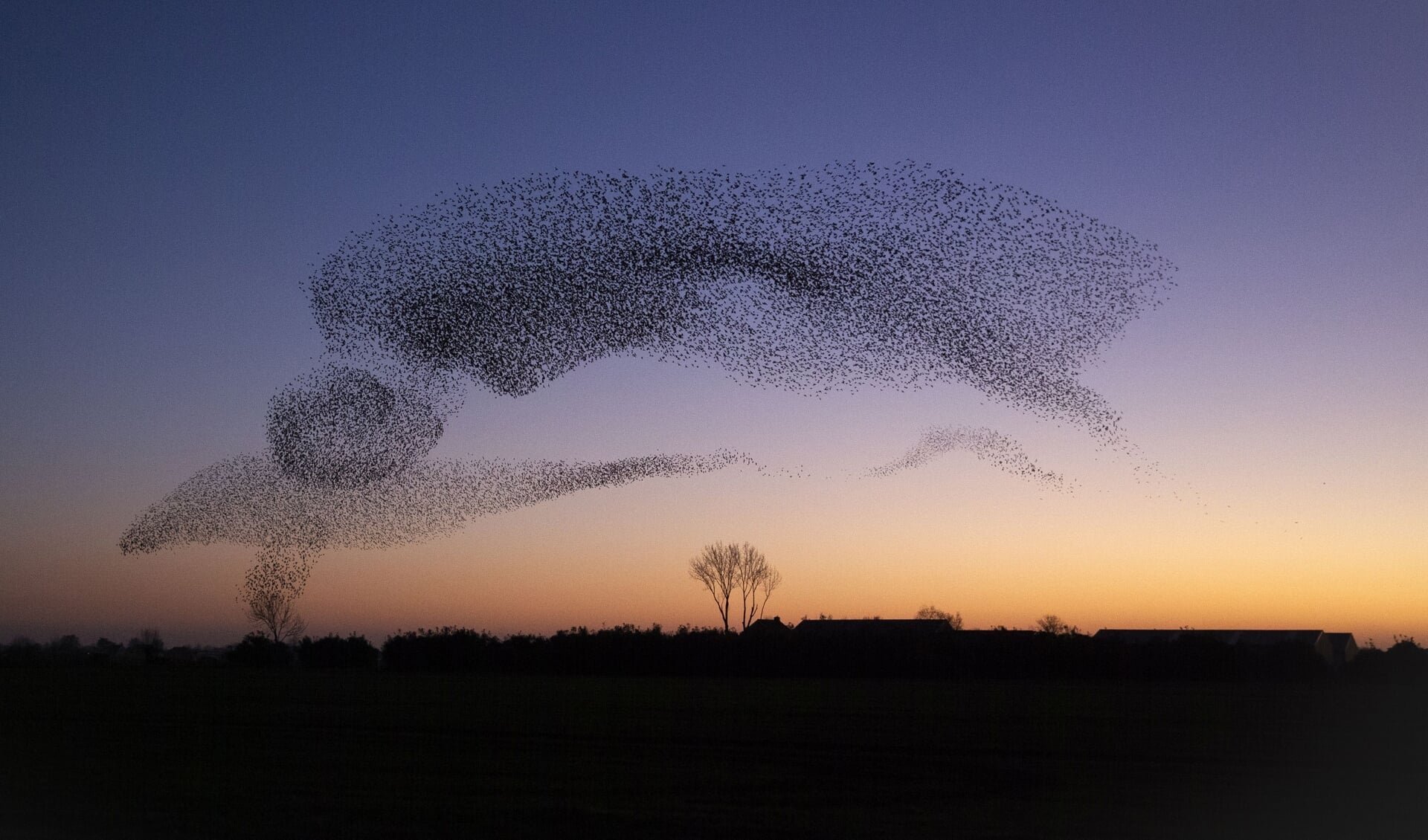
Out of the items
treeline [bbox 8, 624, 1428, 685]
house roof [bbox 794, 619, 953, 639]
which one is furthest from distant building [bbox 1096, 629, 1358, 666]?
treeline [bbox 8, 624, 1428, 685]

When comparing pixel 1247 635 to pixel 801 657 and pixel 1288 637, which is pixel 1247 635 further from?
pixel 801 657

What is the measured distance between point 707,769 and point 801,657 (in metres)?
53.9

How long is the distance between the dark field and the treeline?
83.0ft

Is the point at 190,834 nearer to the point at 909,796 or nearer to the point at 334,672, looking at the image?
the point at 909,796

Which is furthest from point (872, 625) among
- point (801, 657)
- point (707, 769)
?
point (707, 769)

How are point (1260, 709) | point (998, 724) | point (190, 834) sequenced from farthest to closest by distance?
point (1260, 709)
point (998, 724)
point (190, 834)

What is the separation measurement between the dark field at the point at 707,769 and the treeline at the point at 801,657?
2529 centimetres

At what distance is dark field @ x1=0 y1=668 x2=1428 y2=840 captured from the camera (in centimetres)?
1555

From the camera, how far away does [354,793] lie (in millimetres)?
17766

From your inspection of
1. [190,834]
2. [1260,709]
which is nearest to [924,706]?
[1260,709]

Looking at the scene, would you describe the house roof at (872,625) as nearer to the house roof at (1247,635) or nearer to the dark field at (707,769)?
the house roof at (1247,635)

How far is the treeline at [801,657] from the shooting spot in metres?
64.1

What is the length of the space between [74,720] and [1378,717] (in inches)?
1465

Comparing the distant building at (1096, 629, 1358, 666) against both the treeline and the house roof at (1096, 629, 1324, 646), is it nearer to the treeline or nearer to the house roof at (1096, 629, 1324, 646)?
the house roof at (1096, 629, 1324, 646)
